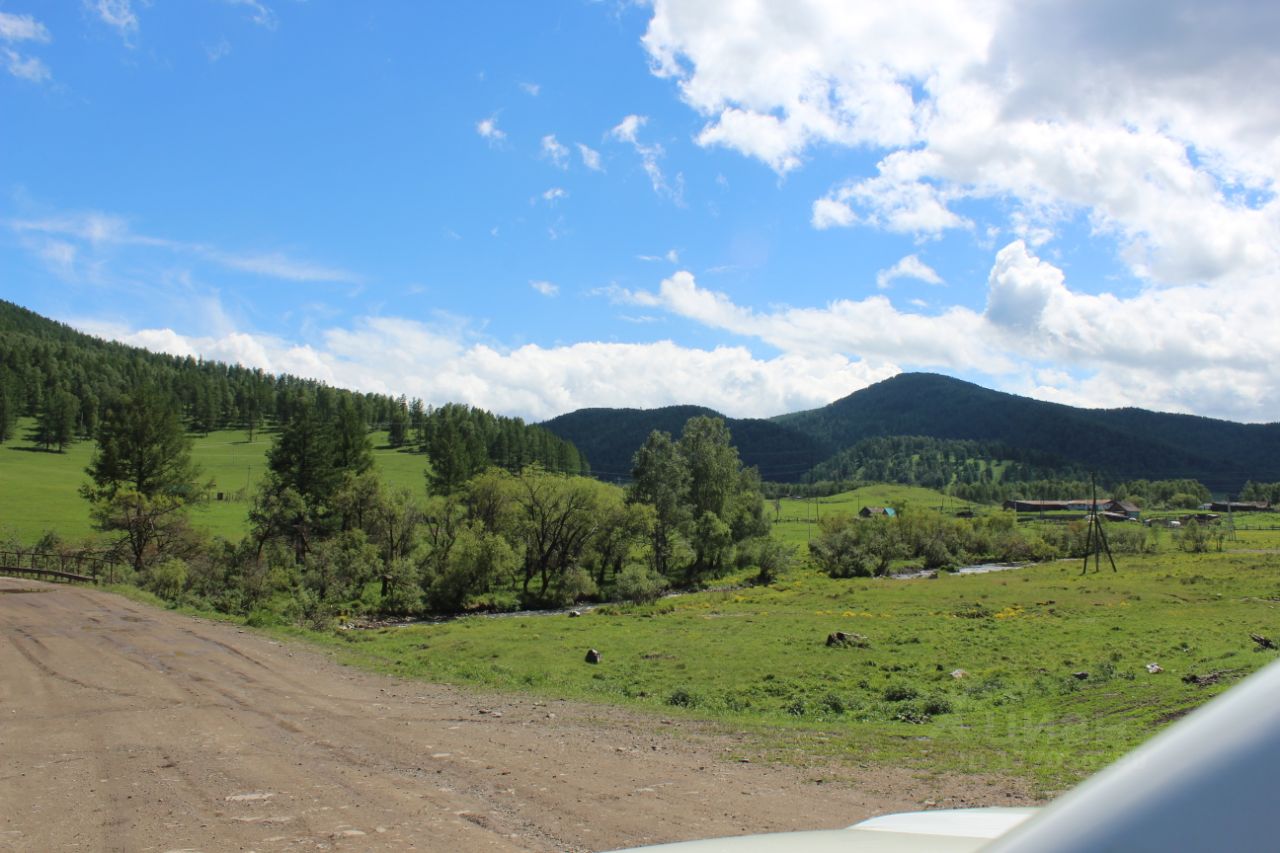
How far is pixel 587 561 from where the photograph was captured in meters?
56.0

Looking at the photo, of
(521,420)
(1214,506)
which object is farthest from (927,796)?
(1214,506)

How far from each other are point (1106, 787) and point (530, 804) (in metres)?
7.95

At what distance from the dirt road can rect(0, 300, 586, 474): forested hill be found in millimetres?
79349

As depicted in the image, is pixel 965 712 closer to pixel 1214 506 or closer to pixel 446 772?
pixel 446 772

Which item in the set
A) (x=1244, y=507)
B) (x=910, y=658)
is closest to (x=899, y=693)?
(x=910, y=658)

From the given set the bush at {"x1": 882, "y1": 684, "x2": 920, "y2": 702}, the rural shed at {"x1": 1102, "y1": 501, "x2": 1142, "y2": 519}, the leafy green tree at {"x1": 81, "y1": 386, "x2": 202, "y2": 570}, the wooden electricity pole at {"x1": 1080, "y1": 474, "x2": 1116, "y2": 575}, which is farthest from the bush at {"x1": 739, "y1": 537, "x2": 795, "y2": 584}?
the rural shed at {"x1": 1102, "y1": 501, "x2": 1142, "y2": 519}

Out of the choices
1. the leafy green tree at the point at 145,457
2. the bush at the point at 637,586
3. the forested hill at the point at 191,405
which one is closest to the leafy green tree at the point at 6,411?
the forested hill at the point at 191,405

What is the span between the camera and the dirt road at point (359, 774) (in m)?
7.02

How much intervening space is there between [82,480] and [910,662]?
9672 centimetres

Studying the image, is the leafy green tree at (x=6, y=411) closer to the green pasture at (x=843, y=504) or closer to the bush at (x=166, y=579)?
the bush at (x=166, y=579)

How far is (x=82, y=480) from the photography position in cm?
8381

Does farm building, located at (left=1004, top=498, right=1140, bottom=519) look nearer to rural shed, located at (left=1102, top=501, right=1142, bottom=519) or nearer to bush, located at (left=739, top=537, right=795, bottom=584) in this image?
rural shed, located at (left=1102, top=501, right=1142, bottom=519)

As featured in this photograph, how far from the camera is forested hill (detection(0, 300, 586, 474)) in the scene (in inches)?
4424

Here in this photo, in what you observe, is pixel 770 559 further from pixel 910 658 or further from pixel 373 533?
pixel 910 658
